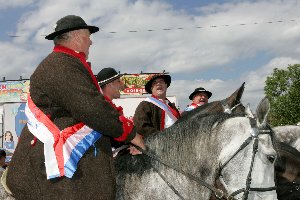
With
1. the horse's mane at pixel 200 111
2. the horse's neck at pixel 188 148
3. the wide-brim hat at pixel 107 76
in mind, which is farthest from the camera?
the wide-brim hat at pixel 107 76

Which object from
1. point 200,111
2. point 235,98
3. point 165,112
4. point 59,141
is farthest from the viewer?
point 165,112

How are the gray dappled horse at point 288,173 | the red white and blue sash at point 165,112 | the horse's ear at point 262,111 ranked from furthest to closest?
the red white and blue sash at point 165,112 < the gray dappled horse at point 288,173 < the horse's ear at point 262,111

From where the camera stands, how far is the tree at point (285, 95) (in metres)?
34.4

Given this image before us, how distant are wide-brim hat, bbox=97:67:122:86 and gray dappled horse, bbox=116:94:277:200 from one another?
267 cm

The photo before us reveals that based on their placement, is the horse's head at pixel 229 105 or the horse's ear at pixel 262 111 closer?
the horse's ear at pixel 262 111

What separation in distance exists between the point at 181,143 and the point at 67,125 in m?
0.99

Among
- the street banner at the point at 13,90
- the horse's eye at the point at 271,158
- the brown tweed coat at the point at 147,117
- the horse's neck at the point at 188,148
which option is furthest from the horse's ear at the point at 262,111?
the street banner at the point at 13,90

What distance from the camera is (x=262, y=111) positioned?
→ 3473mm

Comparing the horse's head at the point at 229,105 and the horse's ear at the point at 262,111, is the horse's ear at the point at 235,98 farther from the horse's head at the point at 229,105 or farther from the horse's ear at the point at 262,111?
the horse's ear at the point at 262,111

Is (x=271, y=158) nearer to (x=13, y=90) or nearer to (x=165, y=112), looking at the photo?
(x=165, y=112)

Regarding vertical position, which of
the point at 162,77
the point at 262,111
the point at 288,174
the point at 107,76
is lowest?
the point at 288,174

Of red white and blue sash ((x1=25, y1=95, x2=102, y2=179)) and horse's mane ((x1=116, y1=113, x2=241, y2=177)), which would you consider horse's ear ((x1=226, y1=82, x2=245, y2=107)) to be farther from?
red white and blue sash ((x1=25, y1=95, x2=102, y2=179))

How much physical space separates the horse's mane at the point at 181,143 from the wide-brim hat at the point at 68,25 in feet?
3.78

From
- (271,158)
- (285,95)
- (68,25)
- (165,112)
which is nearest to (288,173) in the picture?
(165,112)
